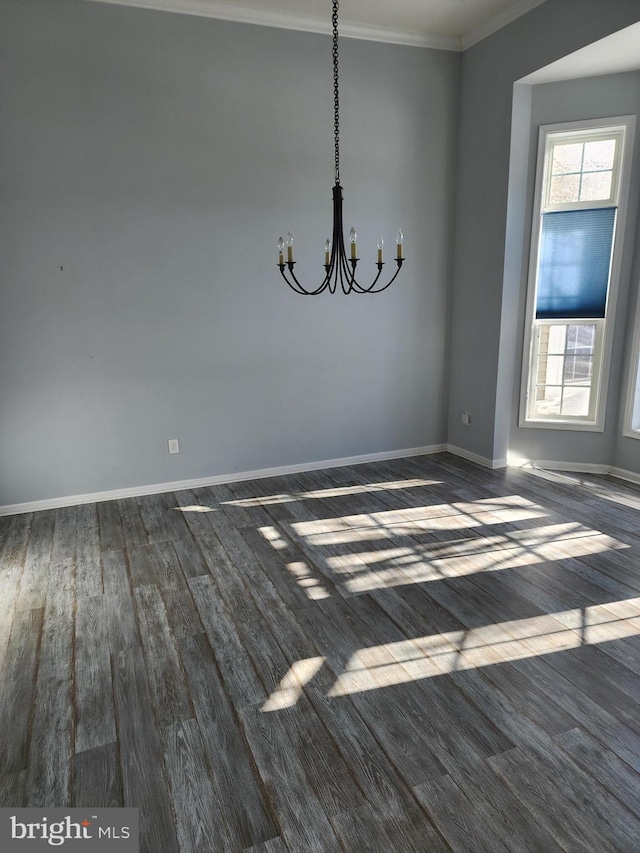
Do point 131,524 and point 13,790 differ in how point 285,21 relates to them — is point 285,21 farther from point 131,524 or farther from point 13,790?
point 13,790

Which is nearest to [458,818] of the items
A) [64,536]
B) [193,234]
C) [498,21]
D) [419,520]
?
[419,520]

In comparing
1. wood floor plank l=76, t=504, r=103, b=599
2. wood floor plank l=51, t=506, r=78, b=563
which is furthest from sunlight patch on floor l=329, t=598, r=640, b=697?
wood floor plank l=51, t=506, r=78, b=563

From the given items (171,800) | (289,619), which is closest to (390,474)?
(289,619)

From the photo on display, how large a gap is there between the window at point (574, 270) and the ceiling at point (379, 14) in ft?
3.12

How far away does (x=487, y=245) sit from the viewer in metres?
4.71

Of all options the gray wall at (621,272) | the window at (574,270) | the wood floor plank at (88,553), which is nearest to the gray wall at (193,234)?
the wood floor plank at (88,553)

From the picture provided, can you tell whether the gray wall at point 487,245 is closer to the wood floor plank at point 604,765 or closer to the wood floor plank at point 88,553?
the wood floor plank at point 604,765

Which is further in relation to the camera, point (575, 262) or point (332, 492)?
point (575, 262)

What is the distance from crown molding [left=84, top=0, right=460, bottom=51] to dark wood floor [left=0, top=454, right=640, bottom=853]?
3.46 m

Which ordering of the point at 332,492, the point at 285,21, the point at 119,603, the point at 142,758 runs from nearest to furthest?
the point at 142,758 < the point at 119,603 < the point at 285,21 < the point at 332,492

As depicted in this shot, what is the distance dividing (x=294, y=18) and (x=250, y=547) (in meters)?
3.78

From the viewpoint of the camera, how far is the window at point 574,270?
4.36m

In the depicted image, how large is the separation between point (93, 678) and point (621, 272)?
4.48 meters

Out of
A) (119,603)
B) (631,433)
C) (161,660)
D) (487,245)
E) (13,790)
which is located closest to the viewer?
(13,790)
